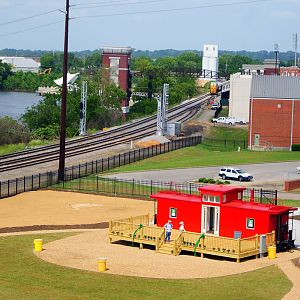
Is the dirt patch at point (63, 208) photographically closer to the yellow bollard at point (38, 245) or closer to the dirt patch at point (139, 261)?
the dirt patch at point (139, 261)

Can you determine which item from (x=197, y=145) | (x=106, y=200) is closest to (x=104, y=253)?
(x=106, y=200)

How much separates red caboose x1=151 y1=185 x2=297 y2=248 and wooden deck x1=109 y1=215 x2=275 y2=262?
939 mm

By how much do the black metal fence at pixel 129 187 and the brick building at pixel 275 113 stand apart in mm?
31851

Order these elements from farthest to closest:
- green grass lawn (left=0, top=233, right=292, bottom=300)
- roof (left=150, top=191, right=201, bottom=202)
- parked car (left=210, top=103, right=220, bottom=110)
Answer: parked car (left=210, top=103, right=220, bottom=110)
roof (left=150, top=191, right=201, bottom=202)
green grass lawn (left=0, top=233, right=292, bottom=300)

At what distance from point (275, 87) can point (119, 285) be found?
226 feet

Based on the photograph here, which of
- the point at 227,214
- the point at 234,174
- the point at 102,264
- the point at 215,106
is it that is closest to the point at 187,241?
Result: the point at 227,214

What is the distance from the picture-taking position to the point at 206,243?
4356cm

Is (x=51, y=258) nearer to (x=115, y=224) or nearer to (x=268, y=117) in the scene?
(x=115, y=224)

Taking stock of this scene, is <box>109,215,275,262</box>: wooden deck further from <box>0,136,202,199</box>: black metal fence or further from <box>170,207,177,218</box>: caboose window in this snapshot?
<box>0,136,202,199</box>: black metal fence

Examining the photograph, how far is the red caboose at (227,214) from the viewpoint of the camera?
147 ft

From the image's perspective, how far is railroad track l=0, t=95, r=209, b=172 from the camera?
82.1 meters

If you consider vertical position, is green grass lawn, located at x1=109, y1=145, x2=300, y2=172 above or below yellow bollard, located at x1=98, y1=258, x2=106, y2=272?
above

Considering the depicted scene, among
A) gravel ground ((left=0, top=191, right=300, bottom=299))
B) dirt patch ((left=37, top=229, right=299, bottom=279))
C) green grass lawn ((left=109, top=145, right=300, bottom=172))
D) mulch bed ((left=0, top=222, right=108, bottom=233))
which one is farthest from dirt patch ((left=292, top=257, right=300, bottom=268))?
green grass lawn ((left=109, top=145, right=300, bottom=172))

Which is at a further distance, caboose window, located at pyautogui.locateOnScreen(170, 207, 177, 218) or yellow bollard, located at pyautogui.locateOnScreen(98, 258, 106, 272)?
caboose window, located at pyautogui.locateOnScreen(170, 207, 177, 218)
